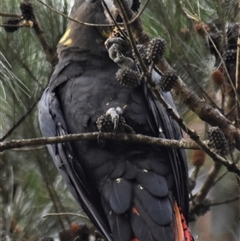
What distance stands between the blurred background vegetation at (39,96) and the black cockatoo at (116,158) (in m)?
0.17

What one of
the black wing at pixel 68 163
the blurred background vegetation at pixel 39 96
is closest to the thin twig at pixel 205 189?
the blurred background vegetation at pixel 39 96

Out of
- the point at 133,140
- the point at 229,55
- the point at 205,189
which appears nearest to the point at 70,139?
the point at 133,140

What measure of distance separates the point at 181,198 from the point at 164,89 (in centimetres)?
57

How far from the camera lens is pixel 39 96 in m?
2.31

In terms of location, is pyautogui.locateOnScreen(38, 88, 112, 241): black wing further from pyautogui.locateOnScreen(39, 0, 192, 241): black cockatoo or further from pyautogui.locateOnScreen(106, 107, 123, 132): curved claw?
pyautogui.locateOnScreen(106, 107, 123, 132): curved claw

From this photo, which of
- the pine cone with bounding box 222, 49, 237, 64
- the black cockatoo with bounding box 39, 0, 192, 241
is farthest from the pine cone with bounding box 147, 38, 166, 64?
the pine cone with bounding box 222, 49, 237, 64

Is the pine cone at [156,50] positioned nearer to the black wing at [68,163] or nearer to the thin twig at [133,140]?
the thin twig at [133,140]

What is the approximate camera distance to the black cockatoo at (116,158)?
189 cm

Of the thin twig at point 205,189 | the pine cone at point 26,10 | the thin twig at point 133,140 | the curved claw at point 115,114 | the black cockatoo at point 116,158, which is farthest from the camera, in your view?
the thin twig at point 205,189

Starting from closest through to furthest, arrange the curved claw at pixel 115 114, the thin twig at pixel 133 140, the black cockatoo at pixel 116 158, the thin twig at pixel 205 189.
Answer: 1. the thin twig at pixel 133 140
2. the curved claw at pixel 115 114
3. the black cockatoo at pixel 116 158
4. the thin twig at pixel 205 189

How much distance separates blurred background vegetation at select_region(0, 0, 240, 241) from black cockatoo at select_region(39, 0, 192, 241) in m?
0.17

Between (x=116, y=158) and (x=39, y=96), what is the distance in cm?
49

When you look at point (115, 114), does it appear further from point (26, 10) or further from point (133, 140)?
point (26, 10)

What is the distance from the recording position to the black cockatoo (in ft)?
6.20
